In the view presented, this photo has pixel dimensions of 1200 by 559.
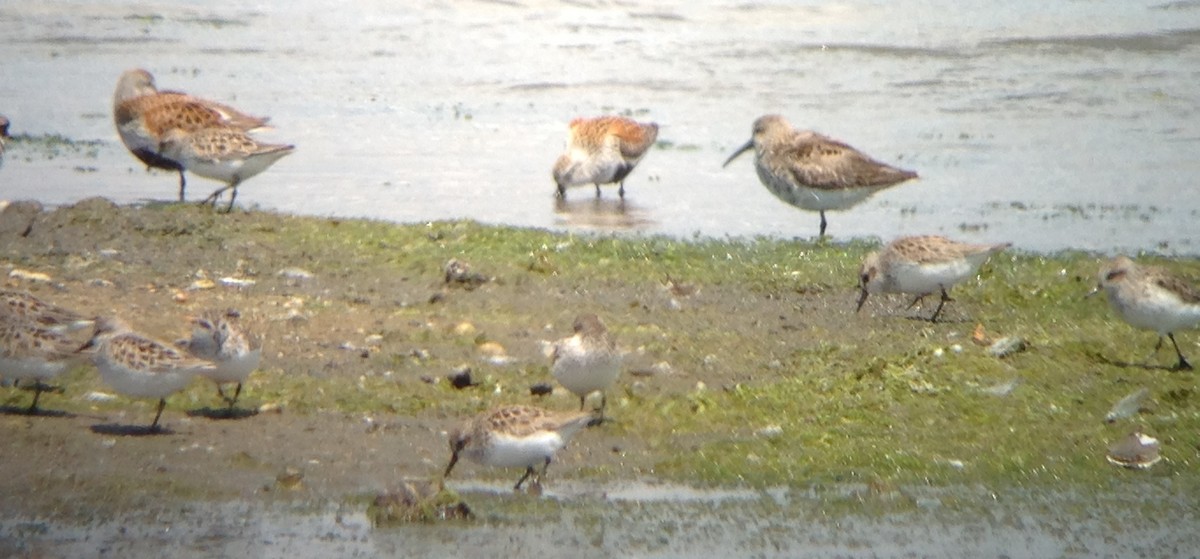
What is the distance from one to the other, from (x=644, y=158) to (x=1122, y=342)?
24.3 ft

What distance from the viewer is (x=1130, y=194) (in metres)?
14.2

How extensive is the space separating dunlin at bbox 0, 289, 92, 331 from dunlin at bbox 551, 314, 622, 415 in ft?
7.93

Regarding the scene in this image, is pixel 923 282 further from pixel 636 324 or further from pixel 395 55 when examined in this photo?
pixel 395 55

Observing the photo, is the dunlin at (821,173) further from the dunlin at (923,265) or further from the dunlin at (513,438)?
the dunlin at (513,438)

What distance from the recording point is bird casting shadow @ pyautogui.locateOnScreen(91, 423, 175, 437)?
740 cm

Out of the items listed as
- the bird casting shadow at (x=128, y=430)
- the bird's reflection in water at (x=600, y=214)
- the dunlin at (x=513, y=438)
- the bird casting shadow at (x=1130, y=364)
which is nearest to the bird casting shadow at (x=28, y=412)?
the bird casting shadow at (x=128, y=430)

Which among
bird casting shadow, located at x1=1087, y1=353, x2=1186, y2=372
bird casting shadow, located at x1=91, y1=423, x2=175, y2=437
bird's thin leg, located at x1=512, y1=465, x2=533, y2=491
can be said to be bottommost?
bird casting shadow, located at x1=1087, y1=353, x2=1186, y2=372

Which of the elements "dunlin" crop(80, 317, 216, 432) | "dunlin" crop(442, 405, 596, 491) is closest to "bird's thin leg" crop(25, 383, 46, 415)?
"dunlin" crop(80, 317, 216, 432)

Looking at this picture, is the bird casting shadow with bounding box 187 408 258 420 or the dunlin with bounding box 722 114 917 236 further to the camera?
the dunlin with bounding box 722 114 917 236

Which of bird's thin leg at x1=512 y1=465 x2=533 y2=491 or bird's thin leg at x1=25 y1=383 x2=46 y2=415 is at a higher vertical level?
bird's thin leg at x1=512 y1=465 x2=533 y2=491

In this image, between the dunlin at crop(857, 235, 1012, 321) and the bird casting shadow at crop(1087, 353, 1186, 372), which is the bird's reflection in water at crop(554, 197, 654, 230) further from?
the bird casting shadow at crop(1087, 353, 1186, 372)

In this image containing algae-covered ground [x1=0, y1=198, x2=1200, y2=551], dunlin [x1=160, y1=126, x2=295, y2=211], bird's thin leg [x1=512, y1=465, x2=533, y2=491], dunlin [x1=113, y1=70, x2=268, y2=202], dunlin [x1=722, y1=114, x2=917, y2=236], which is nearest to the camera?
bird's thin leg [x1=512, y1=465, x2=533, y2=491]

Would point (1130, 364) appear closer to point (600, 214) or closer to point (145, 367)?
point (145, 367)

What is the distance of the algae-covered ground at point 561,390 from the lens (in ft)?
23.2
